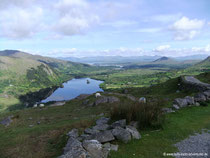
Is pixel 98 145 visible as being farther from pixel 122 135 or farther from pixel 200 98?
pixel 200 98

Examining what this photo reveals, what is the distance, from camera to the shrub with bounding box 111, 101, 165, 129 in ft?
63.6

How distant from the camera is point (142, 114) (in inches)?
781

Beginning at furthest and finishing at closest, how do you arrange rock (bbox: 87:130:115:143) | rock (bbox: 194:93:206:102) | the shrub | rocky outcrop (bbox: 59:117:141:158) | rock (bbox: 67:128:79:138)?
1. rock (bbox: 194:93:206:102)
2. the shrub
3. rock (bbox: 67:128:79:138)
4. rock (bbox: 87:130:115:143)
5. rocky outcrop (bbox: 59:117:141:158)

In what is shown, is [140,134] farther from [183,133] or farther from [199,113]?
[199,113]

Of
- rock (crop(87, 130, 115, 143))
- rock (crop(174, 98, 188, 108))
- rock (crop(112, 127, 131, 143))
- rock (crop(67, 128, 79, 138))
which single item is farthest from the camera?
rock (crop(174, 98, 188, 108))

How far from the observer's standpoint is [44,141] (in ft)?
66.2

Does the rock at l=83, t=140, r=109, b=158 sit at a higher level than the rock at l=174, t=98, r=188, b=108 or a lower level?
higher

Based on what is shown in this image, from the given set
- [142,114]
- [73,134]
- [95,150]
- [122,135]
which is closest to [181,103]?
[142,114]

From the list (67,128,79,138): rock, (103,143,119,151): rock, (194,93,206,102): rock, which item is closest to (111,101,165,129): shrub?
(103,143,119,151): rock

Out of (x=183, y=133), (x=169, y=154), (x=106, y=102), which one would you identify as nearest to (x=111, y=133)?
(x=169, y=154)

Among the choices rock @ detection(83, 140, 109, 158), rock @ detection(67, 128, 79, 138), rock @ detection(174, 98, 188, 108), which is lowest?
rock @ detection(67, 128, 79, 138)

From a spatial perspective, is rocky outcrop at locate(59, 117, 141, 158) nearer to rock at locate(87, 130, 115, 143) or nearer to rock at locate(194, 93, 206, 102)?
rock at locate(87, 130, 115, 143)

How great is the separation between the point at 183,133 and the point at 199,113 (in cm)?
954

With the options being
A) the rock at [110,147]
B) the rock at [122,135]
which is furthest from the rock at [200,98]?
the rock at [110,147]
